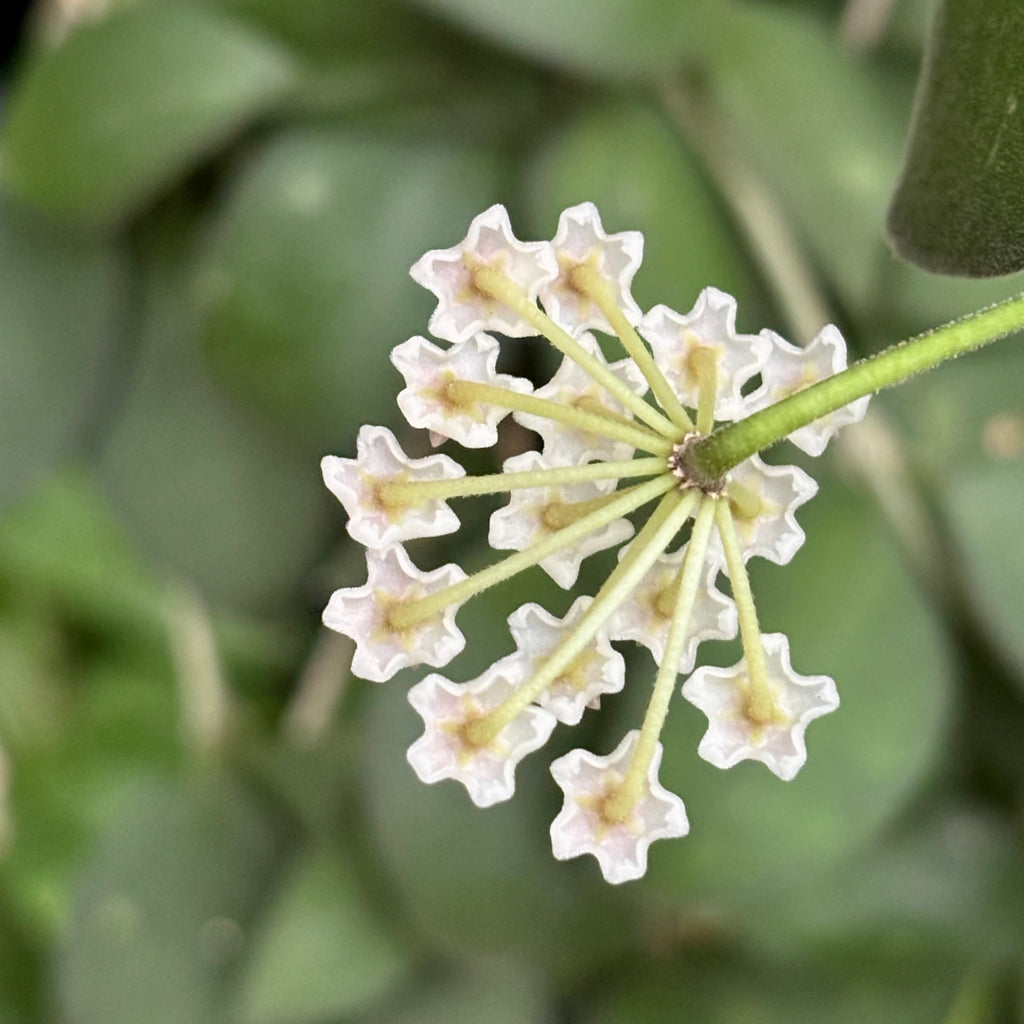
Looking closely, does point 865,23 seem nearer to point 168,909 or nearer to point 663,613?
point 663,613

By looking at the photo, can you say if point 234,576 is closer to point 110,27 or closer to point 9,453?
point 9,453

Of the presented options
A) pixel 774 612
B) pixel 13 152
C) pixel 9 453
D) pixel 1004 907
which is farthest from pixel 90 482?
pixel 1004 907

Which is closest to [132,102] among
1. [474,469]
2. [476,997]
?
[474,469]

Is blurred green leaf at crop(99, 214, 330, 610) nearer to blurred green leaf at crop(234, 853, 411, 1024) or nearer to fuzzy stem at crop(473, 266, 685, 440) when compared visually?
blurred green leaf at crop(234, 853, 411, 1024)

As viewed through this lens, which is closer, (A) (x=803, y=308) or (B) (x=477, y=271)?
(B) (x=477, y=271)

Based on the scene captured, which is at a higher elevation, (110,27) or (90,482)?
(110,27)

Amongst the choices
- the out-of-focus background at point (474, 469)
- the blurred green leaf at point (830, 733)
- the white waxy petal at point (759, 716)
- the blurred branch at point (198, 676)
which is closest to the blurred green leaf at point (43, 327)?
the out-of-focus background at point (474, 469)
